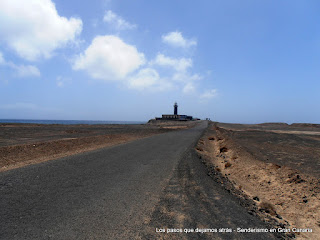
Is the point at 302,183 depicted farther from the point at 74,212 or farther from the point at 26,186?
the point at 26,186

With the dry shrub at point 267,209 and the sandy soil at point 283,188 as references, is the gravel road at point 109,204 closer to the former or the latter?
the dry shrub at point 267,209

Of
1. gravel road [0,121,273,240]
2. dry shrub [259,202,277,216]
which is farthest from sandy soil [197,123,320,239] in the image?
gravel road [0,121,273,240]

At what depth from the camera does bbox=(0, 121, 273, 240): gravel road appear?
4.11 metres

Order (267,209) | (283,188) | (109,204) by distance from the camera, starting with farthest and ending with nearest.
→ 1. (283,188)
2. (267,209)
3. (109,204)

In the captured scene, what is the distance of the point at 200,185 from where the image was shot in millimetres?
7191

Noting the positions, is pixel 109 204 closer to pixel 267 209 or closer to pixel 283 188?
→ pixel 267 209

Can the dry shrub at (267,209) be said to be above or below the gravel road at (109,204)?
below

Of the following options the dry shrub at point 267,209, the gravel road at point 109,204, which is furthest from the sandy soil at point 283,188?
the gravel road at point 109,204

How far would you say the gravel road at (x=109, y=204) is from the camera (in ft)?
13.5

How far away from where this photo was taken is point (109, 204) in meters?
5.41

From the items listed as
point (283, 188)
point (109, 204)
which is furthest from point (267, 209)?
point (109, 204)

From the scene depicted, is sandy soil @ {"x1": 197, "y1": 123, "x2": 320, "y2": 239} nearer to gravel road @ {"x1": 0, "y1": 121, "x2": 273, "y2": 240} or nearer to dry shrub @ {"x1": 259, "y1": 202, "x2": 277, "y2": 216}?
dry shrub @ {"x1": 259, "y1": 202, "x2": 277, "y2": 216}

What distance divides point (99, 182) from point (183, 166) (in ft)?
15.4

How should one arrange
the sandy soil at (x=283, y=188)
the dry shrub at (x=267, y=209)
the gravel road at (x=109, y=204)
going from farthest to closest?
the dry shrub at (x=267, y=209) → the sandy soil at (x=283, y=188) → the gravel road at (x=109, y=204)
